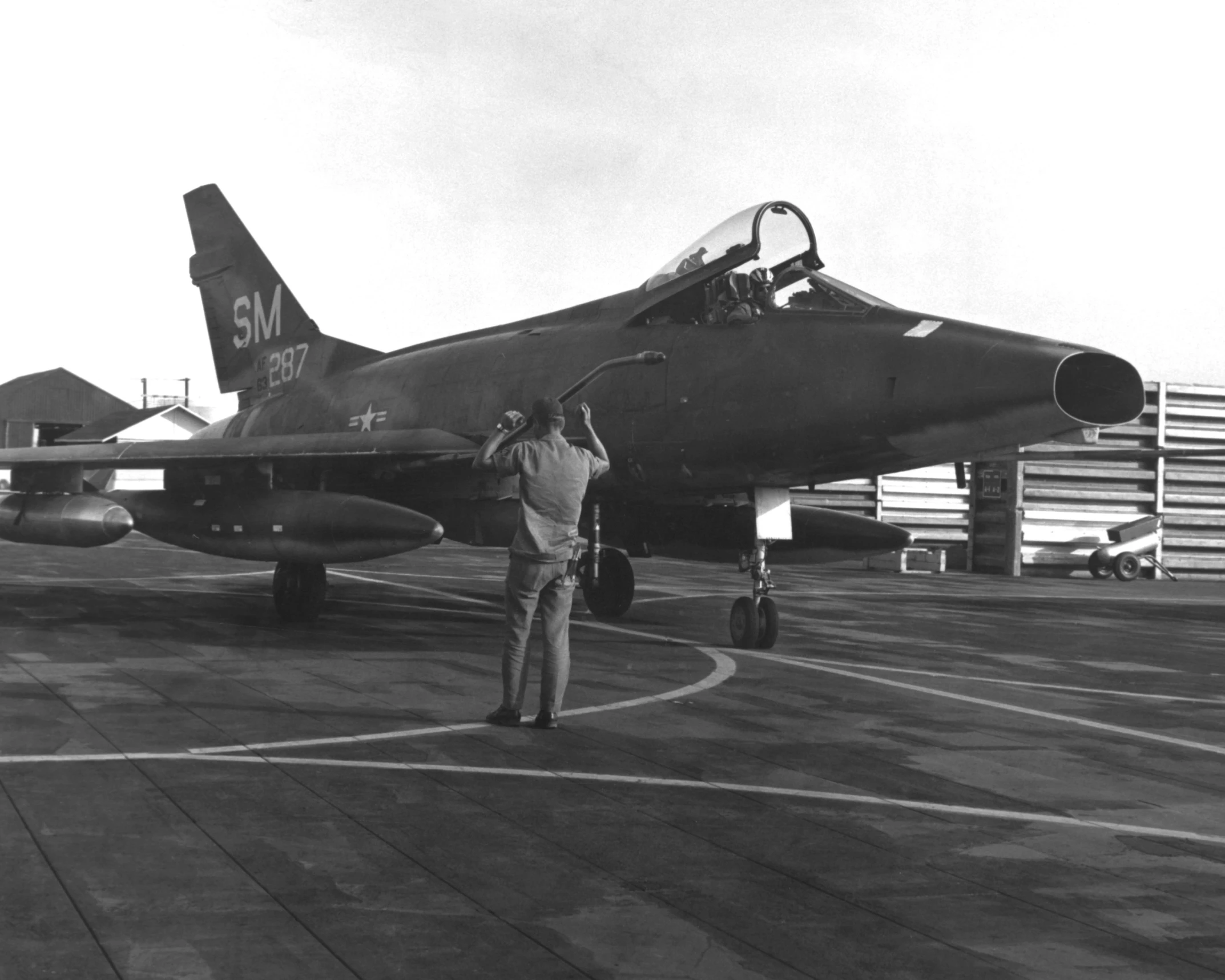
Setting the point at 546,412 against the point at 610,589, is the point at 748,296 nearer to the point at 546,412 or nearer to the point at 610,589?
the point at 546,412

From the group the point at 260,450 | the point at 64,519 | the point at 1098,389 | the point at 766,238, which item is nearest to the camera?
the point at 1098,389

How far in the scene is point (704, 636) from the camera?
41.1ft

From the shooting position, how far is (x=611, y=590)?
47.2 feet

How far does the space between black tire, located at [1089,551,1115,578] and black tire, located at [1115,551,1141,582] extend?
0.44 feet

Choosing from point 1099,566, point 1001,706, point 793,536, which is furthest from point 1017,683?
point 1099,566

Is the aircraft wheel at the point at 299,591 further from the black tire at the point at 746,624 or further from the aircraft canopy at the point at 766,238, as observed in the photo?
the aircraft canopy at the point at 766,238

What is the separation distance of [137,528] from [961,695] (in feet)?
29.8

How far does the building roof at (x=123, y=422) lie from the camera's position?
61.2 meters

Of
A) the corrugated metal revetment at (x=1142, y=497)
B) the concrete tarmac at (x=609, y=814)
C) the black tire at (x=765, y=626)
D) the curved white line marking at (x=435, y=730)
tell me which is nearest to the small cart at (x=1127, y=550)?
the corrugated metal revetment at (x=1142, y=497)

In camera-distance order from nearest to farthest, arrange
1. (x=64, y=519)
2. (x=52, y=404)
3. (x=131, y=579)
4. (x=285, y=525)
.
Result: (x=285, y=525)
(x=64, y=519)
(x=131, y=579)
(x=52, y=404)

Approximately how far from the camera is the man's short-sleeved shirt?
7.52 meters

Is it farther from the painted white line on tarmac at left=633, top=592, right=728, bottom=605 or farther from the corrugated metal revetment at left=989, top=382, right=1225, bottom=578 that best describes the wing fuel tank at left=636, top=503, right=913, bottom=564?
the corrugated metal revetment at left=989, top=382, right=1225, bottom=578

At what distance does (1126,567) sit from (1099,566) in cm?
54

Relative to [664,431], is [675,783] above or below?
below
